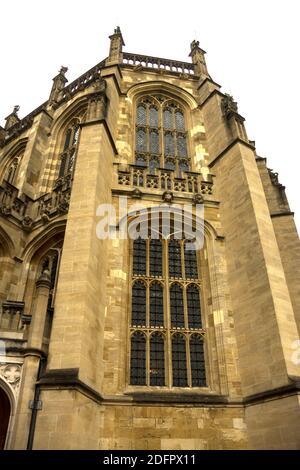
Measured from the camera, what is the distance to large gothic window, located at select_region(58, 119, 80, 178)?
14.6 metres

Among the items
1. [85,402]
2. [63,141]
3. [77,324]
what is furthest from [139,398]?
[63,141]

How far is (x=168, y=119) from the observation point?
16.2 metres

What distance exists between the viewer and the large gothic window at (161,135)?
14.3 meters

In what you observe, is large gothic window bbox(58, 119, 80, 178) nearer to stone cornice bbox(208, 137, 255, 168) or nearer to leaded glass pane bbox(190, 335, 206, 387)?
stone cornice bbox(208, 137, 255, 168)

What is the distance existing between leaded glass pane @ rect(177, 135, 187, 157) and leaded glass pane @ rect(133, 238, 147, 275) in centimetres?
517

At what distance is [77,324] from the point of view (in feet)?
24.8

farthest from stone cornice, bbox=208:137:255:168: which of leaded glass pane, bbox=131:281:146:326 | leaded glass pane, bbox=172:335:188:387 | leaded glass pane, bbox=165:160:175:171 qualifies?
leaded glass pane, bbox=172:335:188:387

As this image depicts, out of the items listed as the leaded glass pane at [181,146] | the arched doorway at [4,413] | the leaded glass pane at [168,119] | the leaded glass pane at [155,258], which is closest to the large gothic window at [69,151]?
the leaded glass pane at [168,119]

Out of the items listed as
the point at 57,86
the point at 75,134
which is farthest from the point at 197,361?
the point at 57,86

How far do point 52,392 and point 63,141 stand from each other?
12.2 m

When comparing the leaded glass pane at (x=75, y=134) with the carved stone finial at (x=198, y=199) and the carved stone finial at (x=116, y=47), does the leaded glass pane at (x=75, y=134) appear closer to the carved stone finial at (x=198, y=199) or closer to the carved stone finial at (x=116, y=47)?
the carved stone finial at (x=116, y=47)

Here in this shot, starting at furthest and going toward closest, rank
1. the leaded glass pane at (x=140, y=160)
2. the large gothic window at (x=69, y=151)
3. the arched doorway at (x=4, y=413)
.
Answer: the large gothic window at (x=69, y=151), the leaded glass pane at (x=140, y=160), the arched doorway at (x=4, y=413)

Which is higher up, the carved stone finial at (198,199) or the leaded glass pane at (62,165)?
the leaded glass pane at (62,165)
